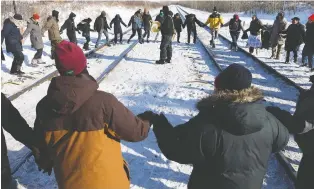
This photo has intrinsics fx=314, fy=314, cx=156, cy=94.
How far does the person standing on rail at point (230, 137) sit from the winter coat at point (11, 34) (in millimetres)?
8750

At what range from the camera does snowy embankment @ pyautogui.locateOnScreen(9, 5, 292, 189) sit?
425 cm

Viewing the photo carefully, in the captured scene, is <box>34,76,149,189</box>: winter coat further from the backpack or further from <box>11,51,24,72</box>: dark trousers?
the backpack

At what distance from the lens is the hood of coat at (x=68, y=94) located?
208 cm

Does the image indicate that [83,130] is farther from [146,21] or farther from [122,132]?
[146,21]

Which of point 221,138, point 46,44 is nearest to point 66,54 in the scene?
point 221,138

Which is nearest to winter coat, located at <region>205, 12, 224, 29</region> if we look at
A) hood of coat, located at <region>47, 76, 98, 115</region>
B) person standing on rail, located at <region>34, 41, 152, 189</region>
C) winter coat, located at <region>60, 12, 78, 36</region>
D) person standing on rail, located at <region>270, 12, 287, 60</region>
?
person standing on rail, located at <region>270, 12, 287, 60</region>

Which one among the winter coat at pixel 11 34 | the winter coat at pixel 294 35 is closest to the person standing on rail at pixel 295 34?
the winter coat at pixel 294 35

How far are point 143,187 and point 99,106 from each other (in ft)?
7.40

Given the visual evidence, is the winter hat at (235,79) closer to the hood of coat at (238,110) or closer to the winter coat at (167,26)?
the hood of coat at (238,110)

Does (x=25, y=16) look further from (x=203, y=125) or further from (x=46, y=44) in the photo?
(x=203, y=125)

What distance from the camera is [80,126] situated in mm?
2137

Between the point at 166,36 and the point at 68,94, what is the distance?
969 centimetres

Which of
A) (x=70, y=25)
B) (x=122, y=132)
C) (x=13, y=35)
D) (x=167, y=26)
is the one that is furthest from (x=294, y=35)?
(x=122, y=132)

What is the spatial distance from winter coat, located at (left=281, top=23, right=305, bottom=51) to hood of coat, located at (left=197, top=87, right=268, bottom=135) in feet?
33.7
